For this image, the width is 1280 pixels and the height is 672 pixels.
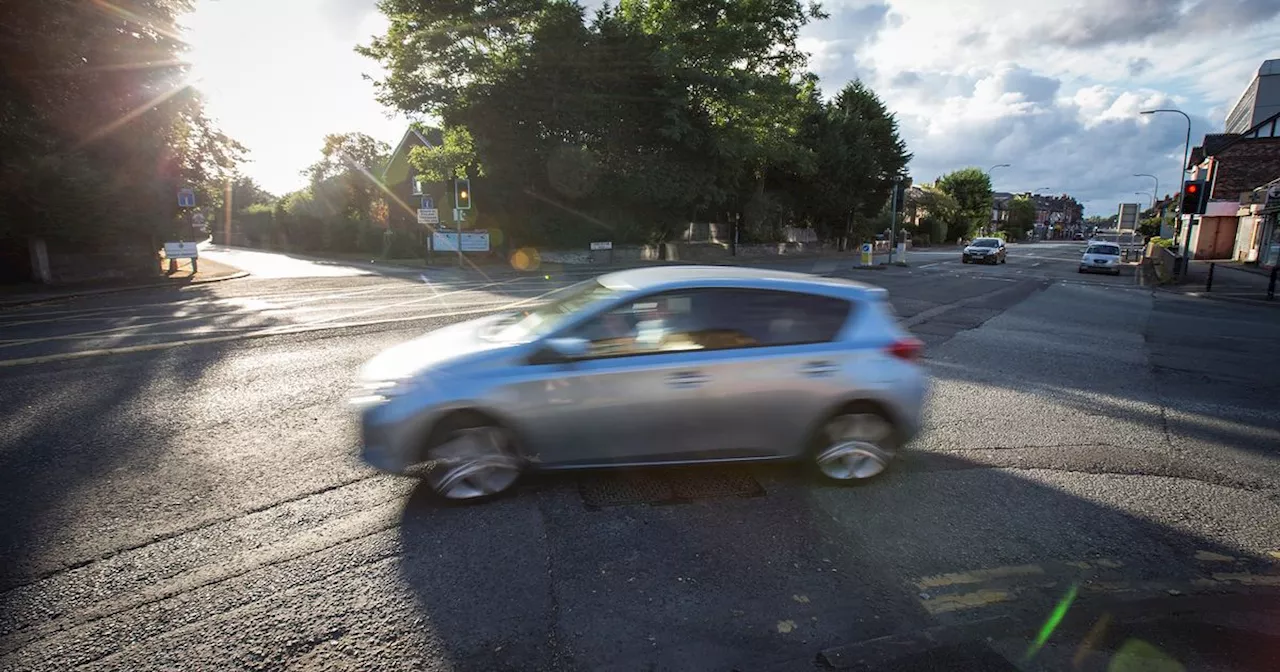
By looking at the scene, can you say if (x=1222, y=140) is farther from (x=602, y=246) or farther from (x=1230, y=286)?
(x=602, y=246)

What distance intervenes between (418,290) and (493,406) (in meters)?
14.4

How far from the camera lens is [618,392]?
383cm

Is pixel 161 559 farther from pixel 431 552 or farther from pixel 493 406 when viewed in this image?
pixel 493 406

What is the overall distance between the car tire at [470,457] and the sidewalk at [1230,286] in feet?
68.4

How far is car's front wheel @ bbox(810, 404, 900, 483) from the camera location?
13.9 ft

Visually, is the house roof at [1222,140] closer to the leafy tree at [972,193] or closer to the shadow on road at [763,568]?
the leafy tree at [972,193]

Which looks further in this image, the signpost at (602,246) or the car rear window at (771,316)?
the signpost at (602,246)

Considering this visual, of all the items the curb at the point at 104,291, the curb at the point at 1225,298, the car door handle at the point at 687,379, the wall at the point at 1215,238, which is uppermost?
the wall at the point at 1215,238

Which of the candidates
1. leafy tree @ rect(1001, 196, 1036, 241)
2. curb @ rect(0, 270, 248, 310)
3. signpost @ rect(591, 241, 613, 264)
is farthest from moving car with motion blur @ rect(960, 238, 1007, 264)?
leafy tree @ rect(1001, 196, 1036, 241)

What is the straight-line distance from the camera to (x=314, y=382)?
22.5ft

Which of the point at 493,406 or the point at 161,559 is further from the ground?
the point at 493,406

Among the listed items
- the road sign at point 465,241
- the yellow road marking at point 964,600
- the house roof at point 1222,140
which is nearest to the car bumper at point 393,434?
the yellow road marking at point 964,600

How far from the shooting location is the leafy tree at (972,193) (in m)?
78.3

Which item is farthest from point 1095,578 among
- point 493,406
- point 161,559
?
point 161,559
